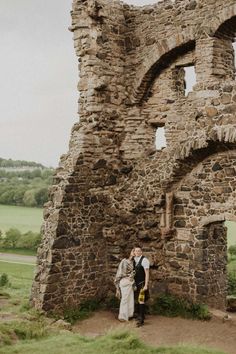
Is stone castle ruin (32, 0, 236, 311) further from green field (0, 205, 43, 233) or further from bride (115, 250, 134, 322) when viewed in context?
green field (0, 205, 43, 233)

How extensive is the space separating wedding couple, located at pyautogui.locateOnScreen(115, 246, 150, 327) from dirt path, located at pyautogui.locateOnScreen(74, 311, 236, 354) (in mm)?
248

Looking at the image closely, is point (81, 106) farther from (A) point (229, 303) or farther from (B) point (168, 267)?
(A) point (229, 303)

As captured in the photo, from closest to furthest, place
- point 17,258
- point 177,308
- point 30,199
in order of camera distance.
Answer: point 177,308
point 17,258
point 30,199

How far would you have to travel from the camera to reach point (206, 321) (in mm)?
10391

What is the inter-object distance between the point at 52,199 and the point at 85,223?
918 millimetres

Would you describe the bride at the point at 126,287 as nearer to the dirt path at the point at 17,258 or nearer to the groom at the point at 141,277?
the groom at the point at 141,277

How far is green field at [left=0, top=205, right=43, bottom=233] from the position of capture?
106 feet

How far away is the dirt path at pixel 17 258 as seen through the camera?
2816cm

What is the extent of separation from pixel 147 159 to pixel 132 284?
3136 millimetres

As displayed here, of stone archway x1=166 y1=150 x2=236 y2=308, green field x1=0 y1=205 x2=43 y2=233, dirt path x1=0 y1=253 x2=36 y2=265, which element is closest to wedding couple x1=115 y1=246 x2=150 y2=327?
stone archway x1=166 y1=150 x2=236 y2=308

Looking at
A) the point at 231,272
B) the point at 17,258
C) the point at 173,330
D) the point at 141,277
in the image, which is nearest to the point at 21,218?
the point at 17,258

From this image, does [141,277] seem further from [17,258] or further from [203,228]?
[17,258]

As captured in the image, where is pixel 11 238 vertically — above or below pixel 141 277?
above

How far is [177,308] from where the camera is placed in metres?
10.9
